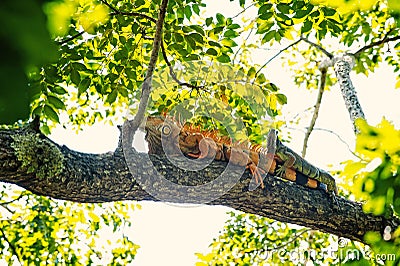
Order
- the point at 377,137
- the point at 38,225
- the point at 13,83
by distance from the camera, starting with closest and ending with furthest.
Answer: the point at 13,83, the point at 377,137, the point at 38,225

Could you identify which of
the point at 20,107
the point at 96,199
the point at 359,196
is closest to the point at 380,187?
the point at 359,196

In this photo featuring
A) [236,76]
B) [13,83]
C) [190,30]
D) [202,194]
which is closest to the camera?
[13,83]

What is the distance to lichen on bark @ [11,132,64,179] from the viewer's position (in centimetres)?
211

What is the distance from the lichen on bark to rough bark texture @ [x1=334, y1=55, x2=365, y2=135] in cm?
215

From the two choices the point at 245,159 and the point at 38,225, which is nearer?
the point at 245,159

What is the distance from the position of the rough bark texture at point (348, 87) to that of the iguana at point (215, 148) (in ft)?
2.49

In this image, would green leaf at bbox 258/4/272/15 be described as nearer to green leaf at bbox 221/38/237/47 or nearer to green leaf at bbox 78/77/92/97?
green leaf at bbox 221/38/237/47

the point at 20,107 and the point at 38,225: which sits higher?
the point at 38,225

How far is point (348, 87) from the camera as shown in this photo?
13.3 feet

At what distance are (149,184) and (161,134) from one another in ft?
1.04

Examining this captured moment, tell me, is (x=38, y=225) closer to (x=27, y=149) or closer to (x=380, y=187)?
(x=27, y=149)

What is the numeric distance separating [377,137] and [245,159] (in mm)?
1887

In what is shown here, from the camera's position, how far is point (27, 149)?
2131 mm

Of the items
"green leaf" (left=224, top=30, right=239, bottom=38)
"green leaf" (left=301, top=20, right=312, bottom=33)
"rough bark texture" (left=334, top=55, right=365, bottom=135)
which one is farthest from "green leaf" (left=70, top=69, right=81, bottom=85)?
"rough bark texture" (left=334, top=55, right=365, bottom=135)
